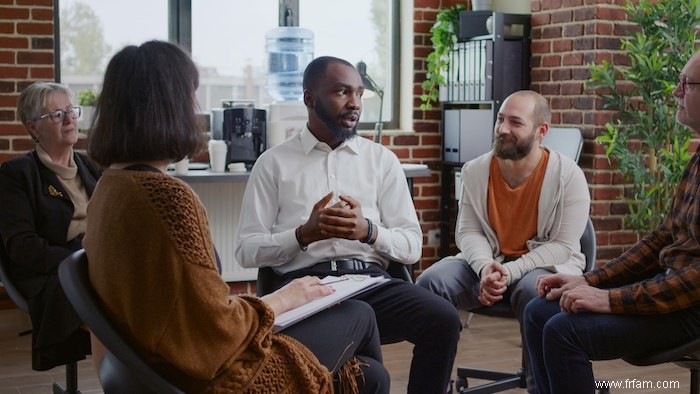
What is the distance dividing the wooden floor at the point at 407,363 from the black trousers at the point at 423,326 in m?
0.93

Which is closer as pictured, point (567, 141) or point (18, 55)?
point (18, 55)

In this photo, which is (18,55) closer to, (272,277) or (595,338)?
(272,277)

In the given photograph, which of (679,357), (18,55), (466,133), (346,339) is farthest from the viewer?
(466,133)

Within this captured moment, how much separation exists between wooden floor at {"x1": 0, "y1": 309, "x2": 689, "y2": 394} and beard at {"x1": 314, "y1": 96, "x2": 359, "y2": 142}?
1.14m

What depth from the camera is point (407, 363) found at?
406 centimetres

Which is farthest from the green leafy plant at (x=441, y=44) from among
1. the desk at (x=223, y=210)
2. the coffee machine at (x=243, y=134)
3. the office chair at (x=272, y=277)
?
the office chair at (x=272, y=277)

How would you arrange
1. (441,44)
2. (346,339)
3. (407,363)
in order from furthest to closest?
(441,44) < (407,363) < (346,339)

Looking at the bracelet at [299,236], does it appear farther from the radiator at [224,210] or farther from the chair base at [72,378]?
the radiator at [224,210]

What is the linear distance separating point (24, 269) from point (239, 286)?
2.19 meters

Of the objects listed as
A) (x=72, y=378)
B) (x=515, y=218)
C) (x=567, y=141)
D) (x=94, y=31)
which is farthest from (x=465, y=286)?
(x=94, y=31)

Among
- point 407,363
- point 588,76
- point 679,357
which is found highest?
point 588,76

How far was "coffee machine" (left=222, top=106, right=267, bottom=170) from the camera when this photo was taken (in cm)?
457

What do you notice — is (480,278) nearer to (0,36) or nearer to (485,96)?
(485,96)

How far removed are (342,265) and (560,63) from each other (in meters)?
2.45
